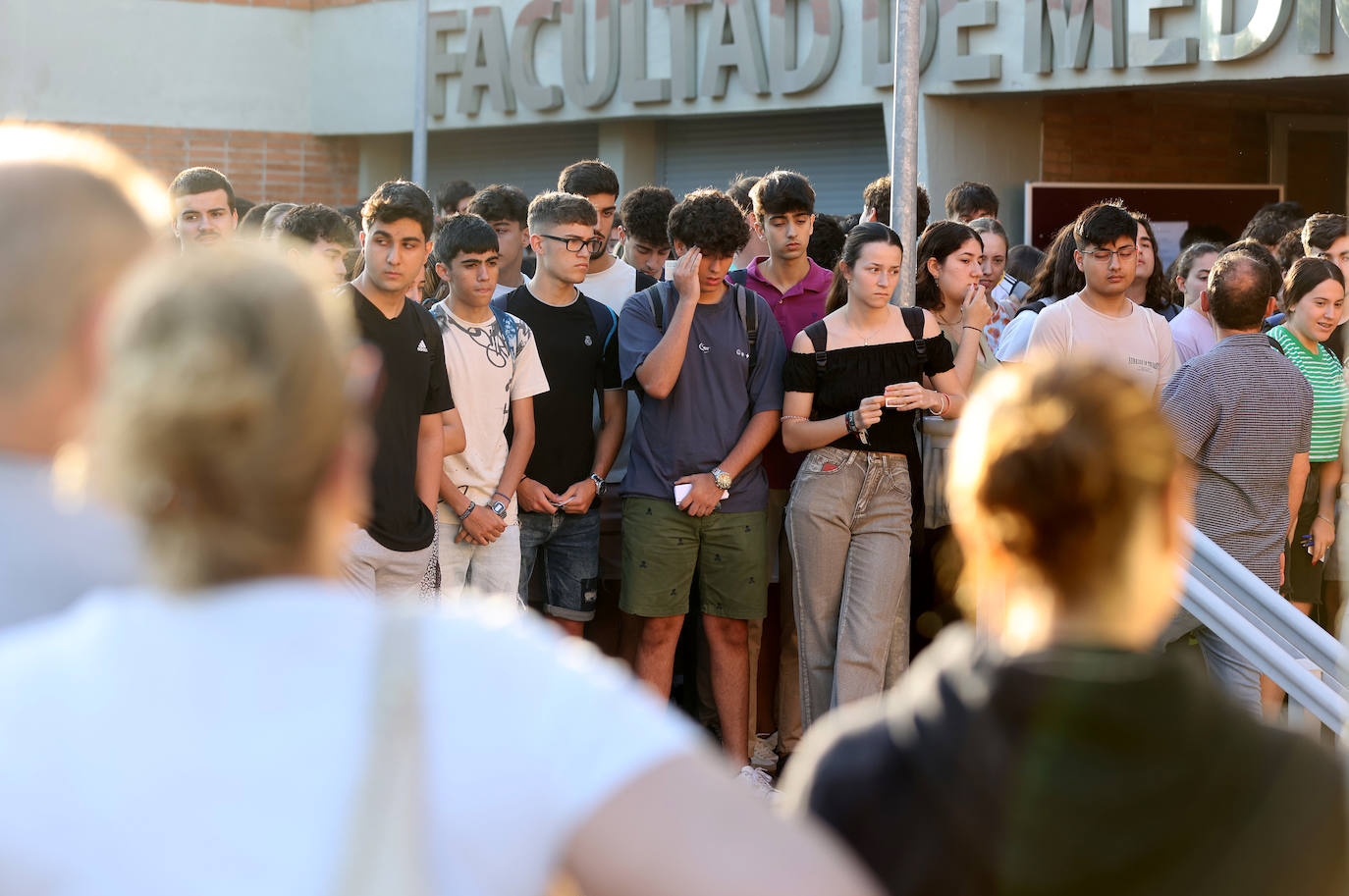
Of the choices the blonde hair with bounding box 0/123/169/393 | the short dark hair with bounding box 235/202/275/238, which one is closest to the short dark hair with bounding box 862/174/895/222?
the short dark hair with bounding box 235/202/275/238

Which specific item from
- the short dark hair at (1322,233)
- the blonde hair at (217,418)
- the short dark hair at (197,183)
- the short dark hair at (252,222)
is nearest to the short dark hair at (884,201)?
the short dark hair at (1322,233)

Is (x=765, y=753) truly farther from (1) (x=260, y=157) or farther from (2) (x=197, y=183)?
(1) (x=260, y=157)

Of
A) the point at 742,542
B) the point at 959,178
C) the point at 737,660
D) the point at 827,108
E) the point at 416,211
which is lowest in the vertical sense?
the point at 737,660

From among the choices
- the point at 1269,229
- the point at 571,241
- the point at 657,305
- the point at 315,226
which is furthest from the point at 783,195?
the point at 1269,229

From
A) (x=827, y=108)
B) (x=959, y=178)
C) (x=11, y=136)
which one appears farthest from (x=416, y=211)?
(x=827, y=108)

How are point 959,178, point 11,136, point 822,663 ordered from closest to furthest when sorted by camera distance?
point 11,136 → point 822,663 → point 959,178

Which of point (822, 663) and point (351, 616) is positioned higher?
point (351, 616)

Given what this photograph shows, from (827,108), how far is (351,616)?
1349 centimetres

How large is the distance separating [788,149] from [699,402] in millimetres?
10101

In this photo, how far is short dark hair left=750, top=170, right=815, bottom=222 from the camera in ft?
18.1

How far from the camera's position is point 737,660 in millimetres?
5164

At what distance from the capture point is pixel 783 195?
217 inches

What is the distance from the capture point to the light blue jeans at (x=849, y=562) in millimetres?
4922

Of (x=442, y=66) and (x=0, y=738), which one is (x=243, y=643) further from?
(x=442, y=66)
